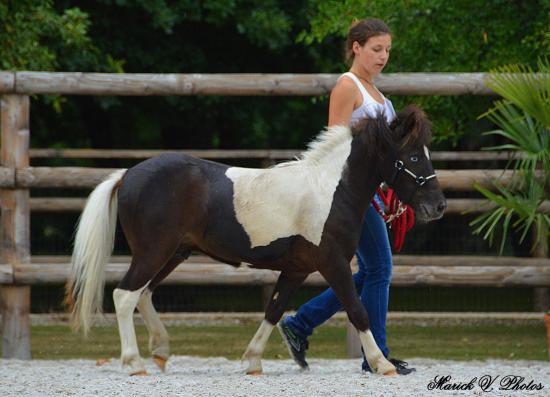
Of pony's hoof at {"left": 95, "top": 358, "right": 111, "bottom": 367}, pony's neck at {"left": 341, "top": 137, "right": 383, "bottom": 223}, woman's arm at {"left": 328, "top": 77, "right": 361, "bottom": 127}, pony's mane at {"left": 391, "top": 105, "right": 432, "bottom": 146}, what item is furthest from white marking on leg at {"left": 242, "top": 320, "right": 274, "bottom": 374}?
pony's hoof at {"left": 95, "top": 358, "right": 111, "bottom": 367}

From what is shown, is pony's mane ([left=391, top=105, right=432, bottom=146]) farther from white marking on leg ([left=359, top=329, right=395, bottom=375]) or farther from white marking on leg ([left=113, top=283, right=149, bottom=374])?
white marking on leg ([left=113, top=283, right=149, bottom=374])

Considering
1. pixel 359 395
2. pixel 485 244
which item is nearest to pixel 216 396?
pixel 359 395

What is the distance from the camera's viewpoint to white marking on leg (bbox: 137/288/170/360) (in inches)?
231

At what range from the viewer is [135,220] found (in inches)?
224

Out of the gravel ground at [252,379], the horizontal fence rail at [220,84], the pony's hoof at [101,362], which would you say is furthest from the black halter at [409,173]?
the pony's hoof at [101,362]

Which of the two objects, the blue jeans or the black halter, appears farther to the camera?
the blue jeans

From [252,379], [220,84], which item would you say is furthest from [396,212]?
[220,84]

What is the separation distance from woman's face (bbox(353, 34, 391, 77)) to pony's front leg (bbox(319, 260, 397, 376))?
3.65 feet

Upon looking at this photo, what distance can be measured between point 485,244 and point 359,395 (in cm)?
592

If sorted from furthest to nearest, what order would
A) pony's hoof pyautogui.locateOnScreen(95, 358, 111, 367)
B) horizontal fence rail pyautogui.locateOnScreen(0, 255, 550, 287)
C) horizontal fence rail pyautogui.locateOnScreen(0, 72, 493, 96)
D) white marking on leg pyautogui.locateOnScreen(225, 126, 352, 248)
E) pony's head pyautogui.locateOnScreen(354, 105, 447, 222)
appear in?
horizontal fence rail pyautogui.locateOnScreen(0, 255, 550, 287), horizontal fence rail pyautogui.locateOnScreen(0, 72, 493, 96), pony's hoof pyautogui.locateOnScreen(95, 358, 111, 367), white marking on leg pyautogui.locateOnScreen(225, 126, 352, 248), pony's head pyautogui.locateOnScreen(354, 105, 447, 222)

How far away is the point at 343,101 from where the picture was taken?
5625 millimetres

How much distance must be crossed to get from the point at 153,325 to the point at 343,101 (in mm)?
1704

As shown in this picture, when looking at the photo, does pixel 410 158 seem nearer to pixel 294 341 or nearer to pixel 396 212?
pixel 396 212


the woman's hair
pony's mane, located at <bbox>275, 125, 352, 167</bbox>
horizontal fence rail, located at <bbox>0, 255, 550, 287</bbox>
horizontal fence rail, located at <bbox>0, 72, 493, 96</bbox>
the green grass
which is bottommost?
the green grass
